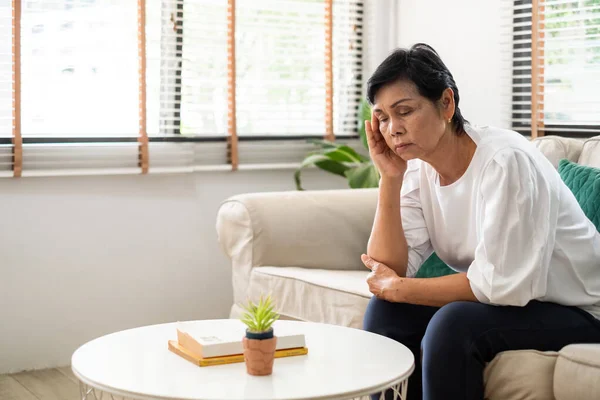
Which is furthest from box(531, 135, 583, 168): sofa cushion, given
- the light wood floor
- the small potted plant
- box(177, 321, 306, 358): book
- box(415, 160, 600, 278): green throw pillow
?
the light wood floor

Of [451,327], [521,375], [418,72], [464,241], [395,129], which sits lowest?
[521,375]

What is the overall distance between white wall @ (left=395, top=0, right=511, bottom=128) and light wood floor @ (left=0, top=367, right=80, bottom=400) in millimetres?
1872

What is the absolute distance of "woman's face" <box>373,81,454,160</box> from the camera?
1.86 m

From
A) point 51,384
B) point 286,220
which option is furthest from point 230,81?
point 51,384

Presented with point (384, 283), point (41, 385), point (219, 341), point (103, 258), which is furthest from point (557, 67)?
point (41, 385)

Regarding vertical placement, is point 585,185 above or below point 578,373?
above

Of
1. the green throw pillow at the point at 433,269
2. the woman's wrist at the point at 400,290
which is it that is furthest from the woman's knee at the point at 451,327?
the green throw pillow at the point at 433,269

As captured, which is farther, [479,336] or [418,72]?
[418,72]

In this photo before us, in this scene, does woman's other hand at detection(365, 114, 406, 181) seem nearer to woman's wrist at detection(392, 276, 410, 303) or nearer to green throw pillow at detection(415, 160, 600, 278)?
woman's wrist at detection(392, 276, 410, 303)

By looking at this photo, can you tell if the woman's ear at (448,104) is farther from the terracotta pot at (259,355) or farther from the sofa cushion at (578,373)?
the terracotta pot at (259,355)

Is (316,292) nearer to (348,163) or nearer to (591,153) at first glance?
(591,153)

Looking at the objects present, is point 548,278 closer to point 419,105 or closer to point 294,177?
point 419,105

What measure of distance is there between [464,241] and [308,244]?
86 cm

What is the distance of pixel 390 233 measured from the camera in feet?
6.69
